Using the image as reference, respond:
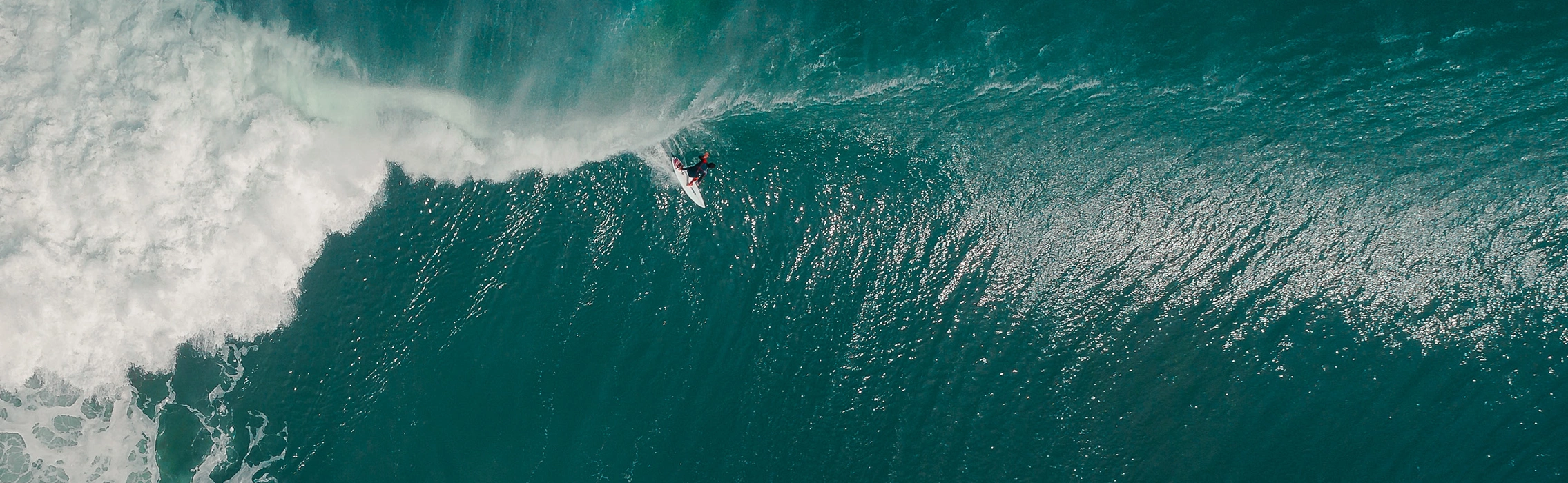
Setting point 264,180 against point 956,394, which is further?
point 264,180

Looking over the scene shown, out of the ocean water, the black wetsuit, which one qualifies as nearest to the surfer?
the black wetsuit

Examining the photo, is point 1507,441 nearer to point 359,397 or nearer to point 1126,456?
point 1126,456

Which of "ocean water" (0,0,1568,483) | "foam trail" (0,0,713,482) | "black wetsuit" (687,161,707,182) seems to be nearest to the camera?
"ocean water" (0,0,1568,483)

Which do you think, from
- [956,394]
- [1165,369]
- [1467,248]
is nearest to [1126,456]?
[1165,369]

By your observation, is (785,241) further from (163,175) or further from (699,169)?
(163,175)

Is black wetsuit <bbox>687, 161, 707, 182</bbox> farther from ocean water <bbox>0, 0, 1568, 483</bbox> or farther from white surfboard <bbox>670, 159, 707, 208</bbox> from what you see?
ocean water <bbox>0, 0, 1568, 483</bbox>

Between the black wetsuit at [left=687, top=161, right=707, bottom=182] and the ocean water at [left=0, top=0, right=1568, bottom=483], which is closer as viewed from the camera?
the ocean water at [left=0, top=0, right=1568, bottom=483]
